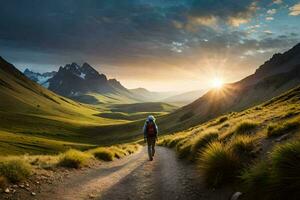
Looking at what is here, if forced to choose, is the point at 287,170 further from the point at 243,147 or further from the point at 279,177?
the point at 243,147

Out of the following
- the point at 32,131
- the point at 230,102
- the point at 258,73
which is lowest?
the point at 32,131

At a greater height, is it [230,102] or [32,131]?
[230,102]

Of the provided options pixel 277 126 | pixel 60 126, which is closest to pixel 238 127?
pixel 277 126

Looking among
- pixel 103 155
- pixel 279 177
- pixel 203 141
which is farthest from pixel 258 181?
pixel 103 155

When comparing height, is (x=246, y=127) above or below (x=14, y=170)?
above

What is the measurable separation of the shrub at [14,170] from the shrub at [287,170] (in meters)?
9.83

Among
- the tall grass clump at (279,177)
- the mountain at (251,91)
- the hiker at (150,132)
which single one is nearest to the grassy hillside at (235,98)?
the mountain at (251,91)

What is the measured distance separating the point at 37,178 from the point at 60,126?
178 metres

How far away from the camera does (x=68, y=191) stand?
466 inches

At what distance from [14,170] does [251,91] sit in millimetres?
128621

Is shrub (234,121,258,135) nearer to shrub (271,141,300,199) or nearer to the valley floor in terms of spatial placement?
the valley floor

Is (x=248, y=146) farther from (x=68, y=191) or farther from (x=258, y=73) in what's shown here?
(x=258, y=73)

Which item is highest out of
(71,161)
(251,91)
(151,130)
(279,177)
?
(251,91)

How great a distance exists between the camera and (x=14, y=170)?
38.1 ft
